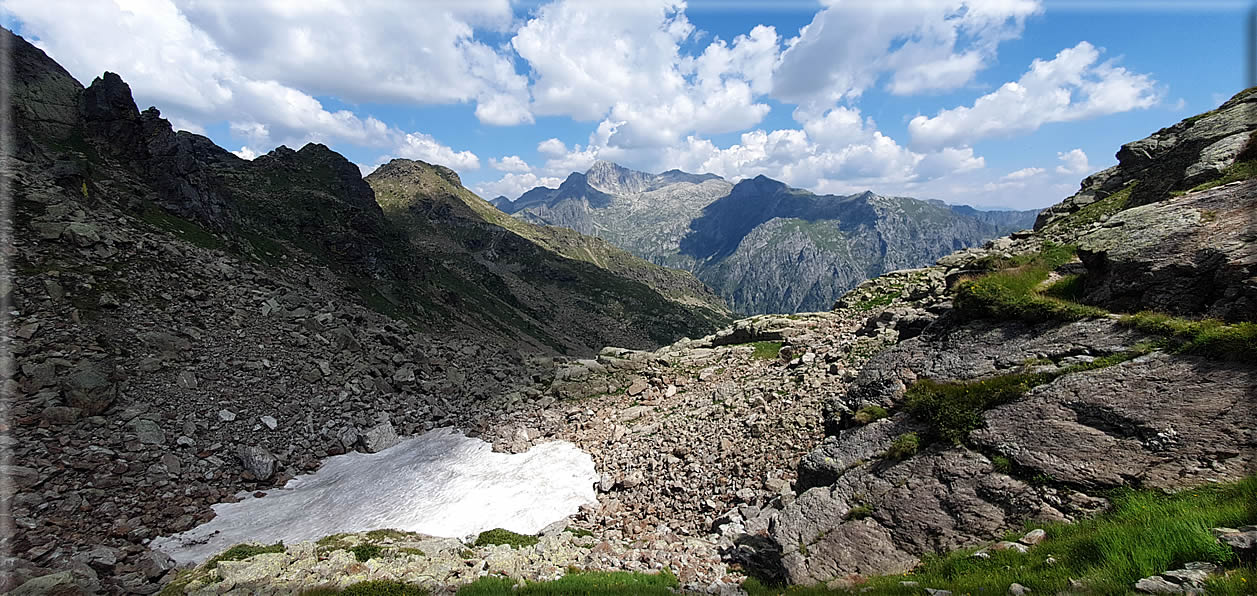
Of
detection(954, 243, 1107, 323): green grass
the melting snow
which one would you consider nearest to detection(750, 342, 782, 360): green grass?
the melting snow

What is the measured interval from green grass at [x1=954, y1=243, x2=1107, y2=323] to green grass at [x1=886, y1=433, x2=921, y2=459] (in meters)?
5.47

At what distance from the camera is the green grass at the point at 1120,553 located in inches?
228

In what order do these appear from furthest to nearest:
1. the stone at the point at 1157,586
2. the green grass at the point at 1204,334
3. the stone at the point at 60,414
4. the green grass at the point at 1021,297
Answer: the stone at the point at 60,414 < the green grass at the point at 1021,297 < the green grass at the point at 1204,334 < the stone at the point at 1157,586

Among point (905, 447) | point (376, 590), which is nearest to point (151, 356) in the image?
point (376, 590)

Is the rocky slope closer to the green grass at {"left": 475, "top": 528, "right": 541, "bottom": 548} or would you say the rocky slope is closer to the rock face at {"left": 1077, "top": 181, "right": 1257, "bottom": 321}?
the green grass at {"left": 475, "top": 528, "right": 541, "bottom": 548}

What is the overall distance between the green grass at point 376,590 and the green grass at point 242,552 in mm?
5508

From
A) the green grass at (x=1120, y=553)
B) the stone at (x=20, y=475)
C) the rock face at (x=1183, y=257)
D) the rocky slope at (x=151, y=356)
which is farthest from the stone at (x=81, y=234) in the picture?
the rock face at (x=1183, y=257)

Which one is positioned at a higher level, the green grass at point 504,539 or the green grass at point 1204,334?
the green grass at point 1204,334

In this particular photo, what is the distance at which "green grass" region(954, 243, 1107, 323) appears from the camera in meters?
13.1

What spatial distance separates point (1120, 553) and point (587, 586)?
33.9 ft

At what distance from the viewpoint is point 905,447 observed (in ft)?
39.8

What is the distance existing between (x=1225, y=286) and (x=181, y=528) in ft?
111

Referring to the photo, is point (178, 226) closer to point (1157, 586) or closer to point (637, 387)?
point (637, 387)

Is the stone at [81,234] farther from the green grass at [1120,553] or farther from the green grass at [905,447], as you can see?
the green grass at [905,447]
